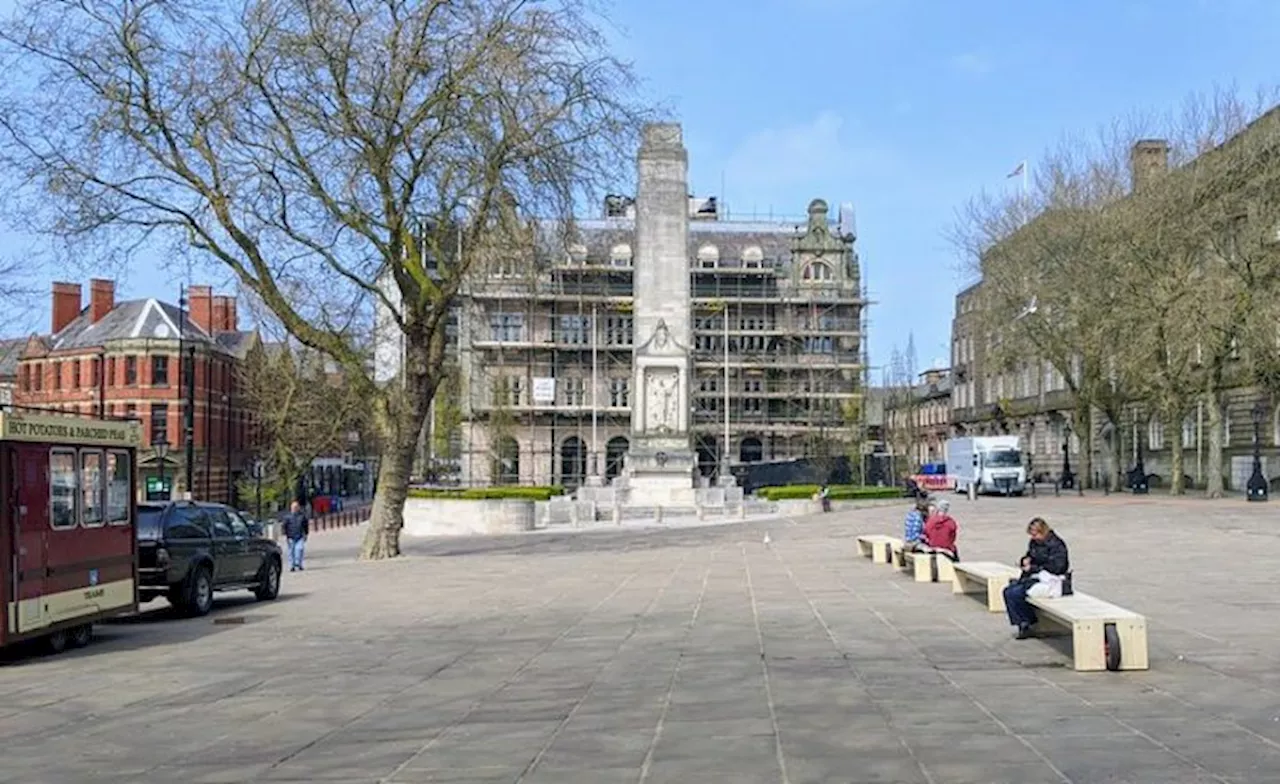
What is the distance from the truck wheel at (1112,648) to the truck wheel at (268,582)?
1485cm

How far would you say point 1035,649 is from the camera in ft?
42.2

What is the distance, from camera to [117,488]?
53.5ft

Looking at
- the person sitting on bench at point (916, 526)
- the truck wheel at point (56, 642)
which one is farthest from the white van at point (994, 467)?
the truck wheel at point (56, 642)

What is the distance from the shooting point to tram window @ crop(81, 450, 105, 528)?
50.7 ft

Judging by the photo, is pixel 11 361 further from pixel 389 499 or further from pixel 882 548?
pixel 882 548

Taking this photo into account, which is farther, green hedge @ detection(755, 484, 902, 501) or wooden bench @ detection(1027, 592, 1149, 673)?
green hedge @ detection(755, 484, 902, 501)

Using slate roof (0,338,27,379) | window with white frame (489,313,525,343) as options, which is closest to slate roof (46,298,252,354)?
slate roof (0,338,27,379)

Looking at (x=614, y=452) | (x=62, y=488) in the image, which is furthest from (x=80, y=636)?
(x=614, y=452)

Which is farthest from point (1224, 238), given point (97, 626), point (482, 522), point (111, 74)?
point (97, 626)

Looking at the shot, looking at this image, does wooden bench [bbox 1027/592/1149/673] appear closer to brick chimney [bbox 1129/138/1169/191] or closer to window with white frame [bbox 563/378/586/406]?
brick chimney [bbox 1129/138/1169/191]

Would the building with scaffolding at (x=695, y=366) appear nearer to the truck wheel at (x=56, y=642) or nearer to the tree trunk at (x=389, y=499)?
the tree trunk at (x=389, y=499)

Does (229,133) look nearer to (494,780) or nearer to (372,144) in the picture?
(372,144)

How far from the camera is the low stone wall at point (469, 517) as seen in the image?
46.2 meters

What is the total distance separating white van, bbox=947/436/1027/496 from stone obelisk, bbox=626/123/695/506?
52.2 feet
